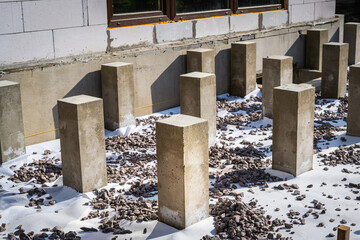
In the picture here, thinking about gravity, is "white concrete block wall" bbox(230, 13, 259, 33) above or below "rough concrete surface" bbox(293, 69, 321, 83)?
above

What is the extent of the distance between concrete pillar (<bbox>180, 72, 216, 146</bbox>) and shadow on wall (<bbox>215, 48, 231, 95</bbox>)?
3.50m

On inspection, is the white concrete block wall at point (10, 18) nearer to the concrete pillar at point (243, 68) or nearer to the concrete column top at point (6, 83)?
the concrete column top at point (6, 83)

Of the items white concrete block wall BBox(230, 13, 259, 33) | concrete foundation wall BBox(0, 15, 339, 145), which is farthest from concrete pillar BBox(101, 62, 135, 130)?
white concrete block wall BBox(230, 13, 259, 33)

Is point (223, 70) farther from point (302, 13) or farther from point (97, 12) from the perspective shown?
point (302, 13)

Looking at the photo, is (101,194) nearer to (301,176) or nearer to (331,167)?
(301,176)

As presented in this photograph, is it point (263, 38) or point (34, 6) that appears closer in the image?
point (34, 6)

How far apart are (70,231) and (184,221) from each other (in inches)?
53.7

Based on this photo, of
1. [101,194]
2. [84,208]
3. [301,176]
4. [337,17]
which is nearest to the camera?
[84,208]

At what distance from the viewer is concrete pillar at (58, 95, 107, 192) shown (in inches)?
268

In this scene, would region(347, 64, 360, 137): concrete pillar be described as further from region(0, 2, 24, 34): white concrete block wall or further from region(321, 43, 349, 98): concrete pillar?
region(0, 2, 24, 34): white concrete block wall

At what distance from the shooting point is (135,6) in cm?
1086

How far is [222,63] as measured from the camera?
41.5 ft

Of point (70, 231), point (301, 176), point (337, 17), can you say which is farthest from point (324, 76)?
point (70, 231)

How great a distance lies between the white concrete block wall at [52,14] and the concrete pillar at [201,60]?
2998 mm
